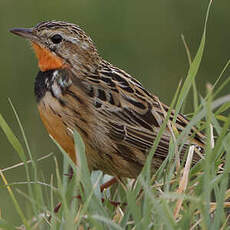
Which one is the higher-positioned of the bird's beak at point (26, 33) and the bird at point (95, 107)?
the bird's beak at point (26, 33)

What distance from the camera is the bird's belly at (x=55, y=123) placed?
4.40 metres

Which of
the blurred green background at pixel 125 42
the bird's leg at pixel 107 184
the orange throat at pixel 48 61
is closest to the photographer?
the bird's leg at pixel 107 184

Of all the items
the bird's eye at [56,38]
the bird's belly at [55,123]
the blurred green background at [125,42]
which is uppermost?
the bird's eye at [56,38]

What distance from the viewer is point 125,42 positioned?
8758mm

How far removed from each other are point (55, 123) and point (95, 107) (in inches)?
9.6

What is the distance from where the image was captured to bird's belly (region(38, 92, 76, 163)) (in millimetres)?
4402

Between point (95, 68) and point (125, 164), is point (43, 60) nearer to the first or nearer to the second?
point (95, 68)

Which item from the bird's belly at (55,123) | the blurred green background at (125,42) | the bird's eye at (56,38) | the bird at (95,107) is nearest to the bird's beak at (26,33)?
the bird at (95,107)

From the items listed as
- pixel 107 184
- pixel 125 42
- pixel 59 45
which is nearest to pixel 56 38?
pixel 59 45

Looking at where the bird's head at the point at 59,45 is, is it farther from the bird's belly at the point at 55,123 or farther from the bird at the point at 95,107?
the bird's belly at the point at 55,123

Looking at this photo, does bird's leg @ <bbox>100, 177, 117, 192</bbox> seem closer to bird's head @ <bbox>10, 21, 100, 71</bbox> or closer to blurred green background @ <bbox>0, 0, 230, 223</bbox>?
bird's head @ <bbox>10, 21, 100, 71</bbox>

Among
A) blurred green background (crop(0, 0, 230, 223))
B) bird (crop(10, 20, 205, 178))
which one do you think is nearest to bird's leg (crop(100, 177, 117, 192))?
bird (crop(10, 20, 205, 178))

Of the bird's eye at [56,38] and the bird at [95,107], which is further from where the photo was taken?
the bird's eye at [56,38]

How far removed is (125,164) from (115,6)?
4372 mm
